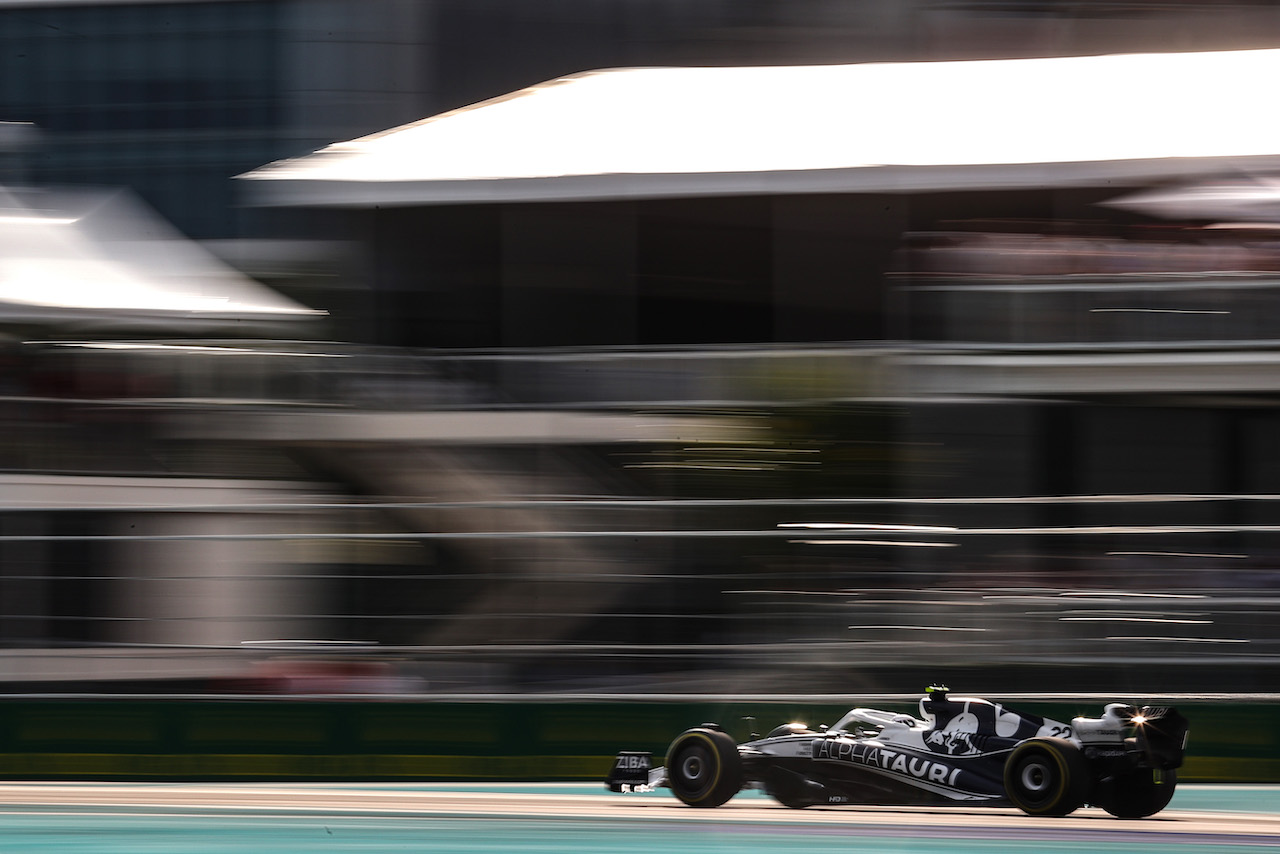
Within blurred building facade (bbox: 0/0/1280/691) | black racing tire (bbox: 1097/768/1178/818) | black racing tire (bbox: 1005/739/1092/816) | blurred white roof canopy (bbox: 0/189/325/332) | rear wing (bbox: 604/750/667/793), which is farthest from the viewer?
blurred white roof canopy (bbox: 0/189/325/332)

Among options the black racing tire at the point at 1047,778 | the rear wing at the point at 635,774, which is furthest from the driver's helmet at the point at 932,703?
the rear wing at the point at 635,774

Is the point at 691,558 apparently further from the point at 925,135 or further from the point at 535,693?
the point at 925,135

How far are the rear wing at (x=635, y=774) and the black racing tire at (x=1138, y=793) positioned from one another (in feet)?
4.15

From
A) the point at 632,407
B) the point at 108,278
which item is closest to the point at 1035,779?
the point at 632,407

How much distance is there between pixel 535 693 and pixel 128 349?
316cm

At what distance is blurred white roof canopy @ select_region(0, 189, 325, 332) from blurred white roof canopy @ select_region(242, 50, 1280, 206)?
32.2 inches

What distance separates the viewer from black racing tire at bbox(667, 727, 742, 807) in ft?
14.9

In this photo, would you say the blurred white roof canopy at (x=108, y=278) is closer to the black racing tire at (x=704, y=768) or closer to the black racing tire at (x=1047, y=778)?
the black racing tire at (x=704, y=768)

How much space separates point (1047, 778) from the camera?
4.21 meters

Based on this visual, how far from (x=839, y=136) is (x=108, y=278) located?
4361 millimetres

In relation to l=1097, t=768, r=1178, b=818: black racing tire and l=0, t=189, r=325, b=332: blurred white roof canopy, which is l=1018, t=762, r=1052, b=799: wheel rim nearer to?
l=1097, t=768, r=1178, b=818: black racing tire

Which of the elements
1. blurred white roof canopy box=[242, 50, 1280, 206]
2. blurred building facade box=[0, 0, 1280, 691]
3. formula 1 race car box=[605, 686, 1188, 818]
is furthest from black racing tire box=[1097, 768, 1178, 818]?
blurred white roof canopy box=[242, 50, 1280, 206]

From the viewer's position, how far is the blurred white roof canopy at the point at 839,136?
8.09m

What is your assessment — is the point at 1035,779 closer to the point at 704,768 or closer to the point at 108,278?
the point at 704,768
